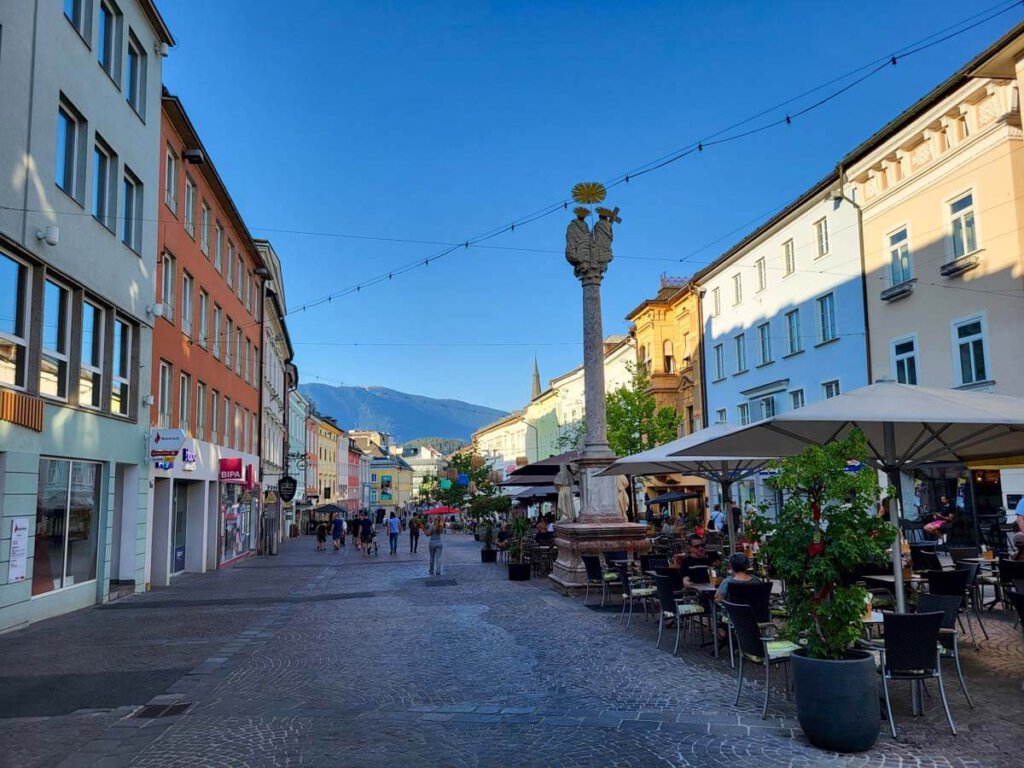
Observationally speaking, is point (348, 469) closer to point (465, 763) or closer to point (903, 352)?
point (903, 352)

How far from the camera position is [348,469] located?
319ft

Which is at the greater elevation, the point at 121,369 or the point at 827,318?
the point at 827,318

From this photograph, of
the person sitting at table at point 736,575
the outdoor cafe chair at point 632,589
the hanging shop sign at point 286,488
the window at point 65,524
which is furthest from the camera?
the hanging shop sign at point 286,488

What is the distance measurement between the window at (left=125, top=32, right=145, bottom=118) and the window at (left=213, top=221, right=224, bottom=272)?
8.85 m

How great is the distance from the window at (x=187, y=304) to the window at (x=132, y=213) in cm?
439

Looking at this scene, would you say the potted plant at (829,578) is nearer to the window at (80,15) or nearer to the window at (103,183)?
the window at (103,183)

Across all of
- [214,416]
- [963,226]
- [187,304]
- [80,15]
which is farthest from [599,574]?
[214,416]

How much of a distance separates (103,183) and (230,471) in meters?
11.9

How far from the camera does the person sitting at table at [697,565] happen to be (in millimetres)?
11180

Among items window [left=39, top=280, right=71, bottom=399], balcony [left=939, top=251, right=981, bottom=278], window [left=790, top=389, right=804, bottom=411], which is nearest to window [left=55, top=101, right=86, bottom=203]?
window [left=39, top=280, right=71, bottom=399]

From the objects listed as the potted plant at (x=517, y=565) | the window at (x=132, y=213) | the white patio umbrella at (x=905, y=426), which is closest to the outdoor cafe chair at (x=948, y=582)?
the white patio umbrella at (x=905, y=426)

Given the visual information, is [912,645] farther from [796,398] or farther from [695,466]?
[796,398]

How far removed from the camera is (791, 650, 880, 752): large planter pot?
18.7 feet

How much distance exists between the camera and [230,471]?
25.7 m
